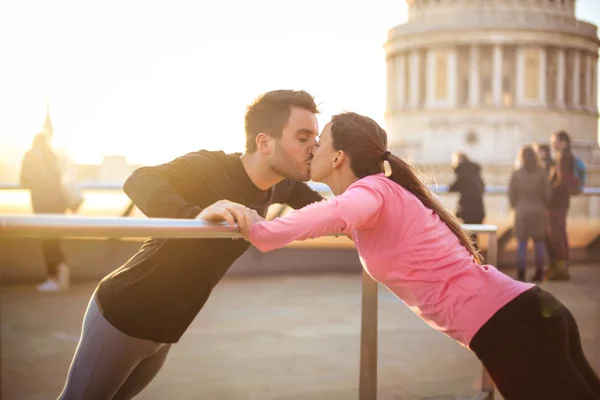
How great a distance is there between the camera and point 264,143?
3225 mm

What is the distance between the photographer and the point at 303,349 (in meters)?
5.85

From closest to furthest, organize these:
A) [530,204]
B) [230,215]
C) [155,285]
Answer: [230,215], [155,285], [530,204]

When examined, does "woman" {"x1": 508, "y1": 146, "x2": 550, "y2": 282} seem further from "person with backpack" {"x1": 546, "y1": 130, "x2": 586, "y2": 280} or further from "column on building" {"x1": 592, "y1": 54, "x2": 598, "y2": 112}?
"column on building" {"x1": 592, "y1": 54, "x2": 598, "y2": 112}

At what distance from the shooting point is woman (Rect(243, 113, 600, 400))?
7.83ft

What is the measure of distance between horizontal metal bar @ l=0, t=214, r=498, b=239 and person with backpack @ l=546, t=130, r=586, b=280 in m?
8.88

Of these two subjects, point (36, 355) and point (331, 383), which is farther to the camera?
point (36, 355)

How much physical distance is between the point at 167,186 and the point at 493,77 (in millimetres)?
61204

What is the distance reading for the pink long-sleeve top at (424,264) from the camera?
2.51 meters

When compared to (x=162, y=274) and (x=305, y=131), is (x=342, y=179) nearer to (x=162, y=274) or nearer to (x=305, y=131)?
(x=305, y=131)

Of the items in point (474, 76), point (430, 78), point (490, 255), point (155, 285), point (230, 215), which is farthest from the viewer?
point (430, 78)

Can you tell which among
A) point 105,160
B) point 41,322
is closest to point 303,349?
point 41,322

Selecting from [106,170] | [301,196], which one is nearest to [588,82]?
[106,170]

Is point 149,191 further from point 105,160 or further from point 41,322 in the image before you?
point 105,160

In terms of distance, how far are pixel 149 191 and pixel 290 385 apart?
2538mm
